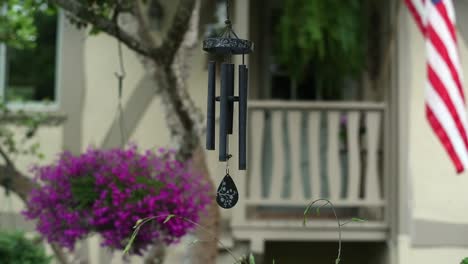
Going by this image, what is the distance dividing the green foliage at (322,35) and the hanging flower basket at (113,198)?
207cm

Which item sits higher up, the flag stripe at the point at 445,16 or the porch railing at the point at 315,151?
the flag stripe at the point at 445,16

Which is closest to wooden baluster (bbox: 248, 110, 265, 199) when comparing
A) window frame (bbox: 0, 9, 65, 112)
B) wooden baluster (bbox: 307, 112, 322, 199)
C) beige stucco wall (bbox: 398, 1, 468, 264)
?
wooden baluster (bbox: 307, 112, 322, 199)

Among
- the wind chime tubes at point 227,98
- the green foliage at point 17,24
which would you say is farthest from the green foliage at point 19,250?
the wind chime tubes at point 227,98

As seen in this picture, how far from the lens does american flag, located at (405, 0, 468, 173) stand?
568 cm

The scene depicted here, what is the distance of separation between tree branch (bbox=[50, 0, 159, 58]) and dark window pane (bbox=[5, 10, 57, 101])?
2.91 m

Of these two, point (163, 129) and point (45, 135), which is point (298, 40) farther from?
point (45, 135)

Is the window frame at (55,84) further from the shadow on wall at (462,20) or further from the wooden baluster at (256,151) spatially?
the shadow on wall at (462,20)

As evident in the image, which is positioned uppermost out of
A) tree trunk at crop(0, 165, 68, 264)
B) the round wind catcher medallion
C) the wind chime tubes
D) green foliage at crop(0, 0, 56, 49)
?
green foliage at crop(0, 0, 56, 49)

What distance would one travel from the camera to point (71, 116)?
7680 millimetres

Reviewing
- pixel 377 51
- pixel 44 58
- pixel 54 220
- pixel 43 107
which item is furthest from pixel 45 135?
pixel 377 51

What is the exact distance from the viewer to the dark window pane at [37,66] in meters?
7.92

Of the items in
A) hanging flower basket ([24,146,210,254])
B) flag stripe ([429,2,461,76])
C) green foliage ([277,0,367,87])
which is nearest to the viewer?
hanging flower basket ([24,146,210,254])

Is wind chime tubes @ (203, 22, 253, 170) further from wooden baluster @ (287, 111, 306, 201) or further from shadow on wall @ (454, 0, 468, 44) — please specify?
shadow on wall @ (454, 0, 468, 44)

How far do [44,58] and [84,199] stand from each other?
3454 millimetres
